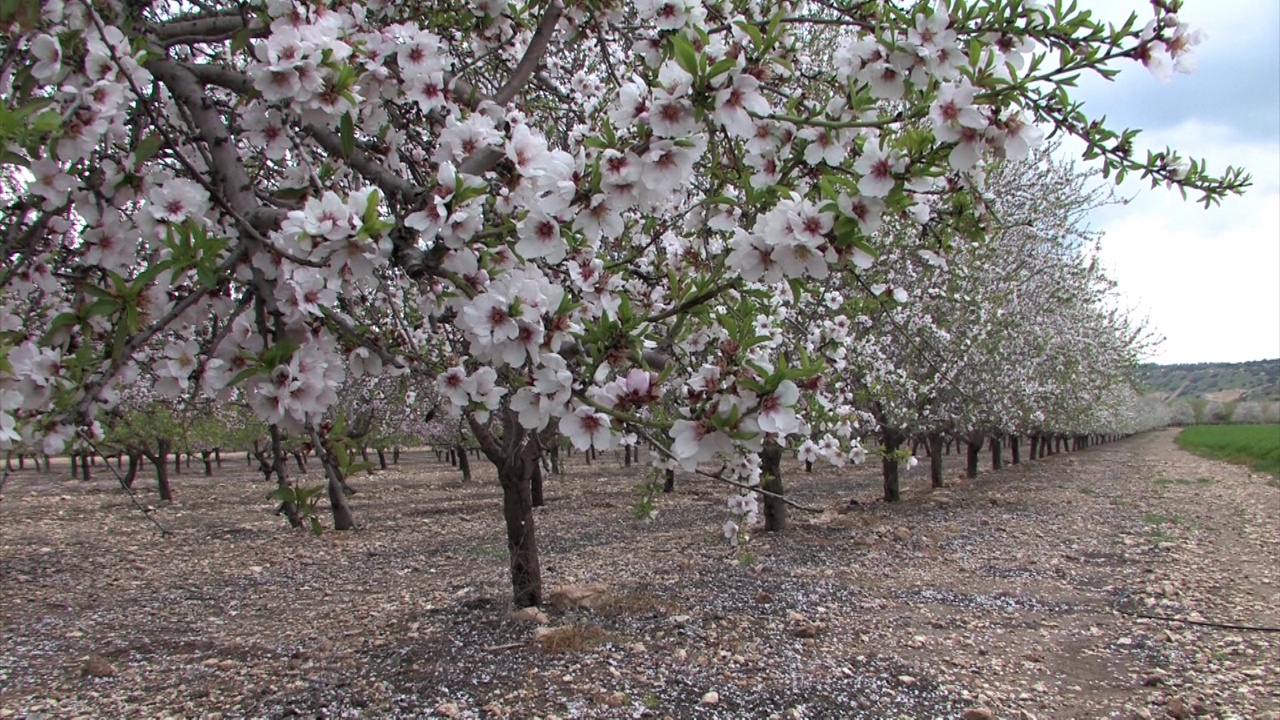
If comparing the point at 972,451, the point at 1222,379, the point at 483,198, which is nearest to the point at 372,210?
the point at 483,198

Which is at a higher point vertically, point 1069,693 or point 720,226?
point 720,226

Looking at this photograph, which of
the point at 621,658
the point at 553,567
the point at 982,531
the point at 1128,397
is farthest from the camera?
the point at 1128,397

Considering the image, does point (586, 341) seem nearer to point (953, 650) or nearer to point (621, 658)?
point (621, 658)

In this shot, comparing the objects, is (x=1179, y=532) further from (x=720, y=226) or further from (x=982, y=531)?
(x=720, y=226)

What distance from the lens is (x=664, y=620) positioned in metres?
6.79

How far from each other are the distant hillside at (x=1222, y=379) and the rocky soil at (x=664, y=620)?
5289 inches

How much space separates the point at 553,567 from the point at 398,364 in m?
7.83

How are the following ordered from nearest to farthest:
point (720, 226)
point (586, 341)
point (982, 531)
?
point (586, 341), point (720, 226), point (982, 531)

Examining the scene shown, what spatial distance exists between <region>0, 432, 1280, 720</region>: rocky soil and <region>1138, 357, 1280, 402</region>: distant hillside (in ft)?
441

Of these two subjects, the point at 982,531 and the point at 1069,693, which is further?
the point at 982,531

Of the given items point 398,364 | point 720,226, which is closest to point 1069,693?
point 720,226

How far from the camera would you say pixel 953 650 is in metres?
6.17

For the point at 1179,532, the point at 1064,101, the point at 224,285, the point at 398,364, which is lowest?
the point at 1179,532

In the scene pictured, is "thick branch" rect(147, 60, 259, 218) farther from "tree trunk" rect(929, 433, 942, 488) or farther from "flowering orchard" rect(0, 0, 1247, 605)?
"tree trunk" rect(929, 433, 942, 488)
